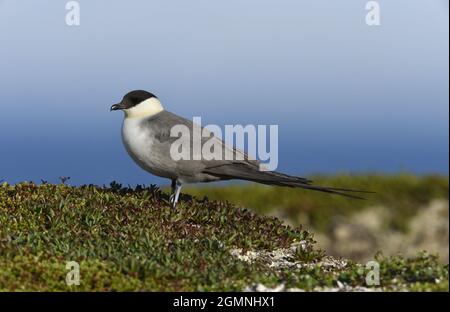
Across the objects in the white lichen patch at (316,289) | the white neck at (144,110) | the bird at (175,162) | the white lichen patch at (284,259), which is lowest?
the white lichen patch at (316,289)

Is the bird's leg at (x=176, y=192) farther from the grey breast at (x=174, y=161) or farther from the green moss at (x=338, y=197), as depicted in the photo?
the green moss at (x=338, y=197)

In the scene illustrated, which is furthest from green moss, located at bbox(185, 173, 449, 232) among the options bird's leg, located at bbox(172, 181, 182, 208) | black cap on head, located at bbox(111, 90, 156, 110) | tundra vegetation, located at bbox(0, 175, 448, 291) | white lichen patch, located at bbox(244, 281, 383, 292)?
white lichen patch, located at bbox(244, 281, 383, 292)

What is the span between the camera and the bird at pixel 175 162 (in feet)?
31.2

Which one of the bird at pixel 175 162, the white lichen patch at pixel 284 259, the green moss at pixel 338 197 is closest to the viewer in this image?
the white lichen patch at pixel 284 259

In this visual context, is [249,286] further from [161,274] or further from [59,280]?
[59,280]

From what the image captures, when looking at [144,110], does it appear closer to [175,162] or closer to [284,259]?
[175,162]

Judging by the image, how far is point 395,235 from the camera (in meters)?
14.8

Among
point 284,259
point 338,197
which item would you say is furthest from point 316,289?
point 338,197

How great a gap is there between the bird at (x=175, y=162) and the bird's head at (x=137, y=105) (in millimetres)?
104

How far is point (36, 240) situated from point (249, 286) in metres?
2.53

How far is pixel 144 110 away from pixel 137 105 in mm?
114

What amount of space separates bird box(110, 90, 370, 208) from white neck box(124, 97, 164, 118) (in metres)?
0.08

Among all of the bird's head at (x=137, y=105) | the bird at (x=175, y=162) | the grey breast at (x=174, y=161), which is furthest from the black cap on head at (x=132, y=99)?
the grey breast at (x=174, y=161)
